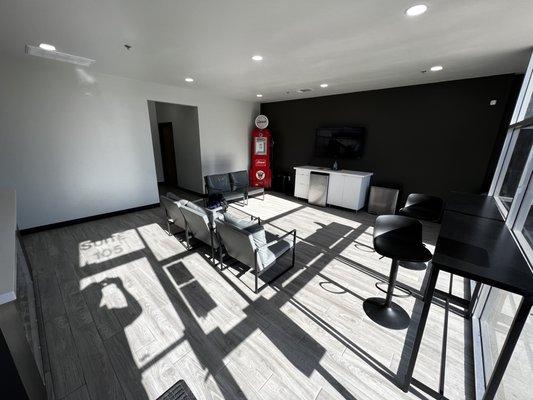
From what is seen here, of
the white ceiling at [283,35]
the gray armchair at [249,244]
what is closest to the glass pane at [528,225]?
the white ceiling at [283,35]

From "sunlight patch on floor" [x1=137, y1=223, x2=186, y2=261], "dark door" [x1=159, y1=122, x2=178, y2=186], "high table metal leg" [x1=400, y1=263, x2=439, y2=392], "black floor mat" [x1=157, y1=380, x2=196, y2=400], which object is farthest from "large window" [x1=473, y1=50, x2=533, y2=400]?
"dark door" [x1=159, y1=122, x2=178, y2=186]

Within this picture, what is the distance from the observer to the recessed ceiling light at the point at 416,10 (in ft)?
5.61

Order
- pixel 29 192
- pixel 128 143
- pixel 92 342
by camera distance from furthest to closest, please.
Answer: pixel 128 143, pixel 29 192, pixel 92 342

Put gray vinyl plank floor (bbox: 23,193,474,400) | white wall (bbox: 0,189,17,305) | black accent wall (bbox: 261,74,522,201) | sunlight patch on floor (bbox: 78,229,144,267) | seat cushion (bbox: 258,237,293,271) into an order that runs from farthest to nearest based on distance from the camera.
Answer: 1. black accent wall (bbox: 261,74,522,201)
2. sunlight patch on floor (bbox: 78,229,144,267)
3. seat cushion (bbox: 258,237,293,271)
4. gray vinyl plank floor (bbox: 23,193,474,400)
5. white wall (bbox: 0,189,17,305)

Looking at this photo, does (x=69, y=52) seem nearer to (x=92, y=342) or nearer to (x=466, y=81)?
(x=92, y=342)

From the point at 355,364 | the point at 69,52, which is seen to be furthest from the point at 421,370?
the point at 69,52

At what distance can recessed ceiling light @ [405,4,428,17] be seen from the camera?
67.3 inches

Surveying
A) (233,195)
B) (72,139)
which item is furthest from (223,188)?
(72,139)

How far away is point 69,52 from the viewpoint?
2836 millimetres

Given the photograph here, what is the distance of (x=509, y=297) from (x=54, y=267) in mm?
4636

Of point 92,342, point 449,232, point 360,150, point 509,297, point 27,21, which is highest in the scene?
point 27,21

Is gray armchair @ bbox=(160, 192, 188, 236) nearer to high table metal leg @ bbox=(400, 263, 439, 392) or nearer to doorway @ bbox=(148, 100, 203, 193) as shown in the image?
doorway @ bbox=(148, 100, 203, 193)

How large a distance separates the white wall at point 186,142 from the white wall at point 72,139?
735 mm

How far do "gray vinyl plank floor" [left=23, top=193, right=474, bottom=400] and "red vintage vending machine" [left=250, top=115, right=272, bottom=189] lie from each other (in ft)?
12.1
